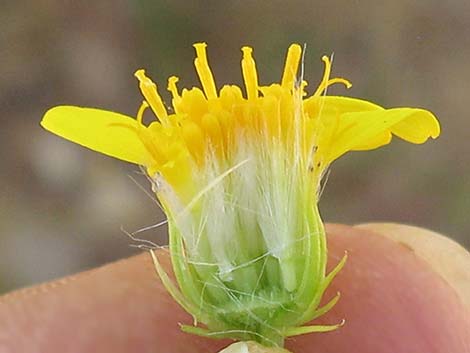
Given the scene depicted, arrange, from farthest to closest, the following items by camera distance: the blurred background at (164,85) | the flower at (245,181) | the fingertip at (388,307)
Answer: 1. the blurred background at (164,85)
2. the fingertip at (388,307)
3. the flower at (245,181)

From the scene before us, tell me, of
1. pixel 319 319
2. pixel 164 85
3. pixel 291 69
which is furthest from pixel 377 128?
pixel 164 85

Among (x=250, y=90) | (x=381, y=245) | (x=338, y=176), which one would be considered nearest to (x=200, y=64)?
(x=250, y=90)

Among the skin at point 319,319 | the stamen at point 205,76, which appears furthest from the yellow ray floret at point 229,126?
the skin at point 319,319

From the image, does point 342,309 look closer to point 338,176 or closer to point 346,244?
point 346,244

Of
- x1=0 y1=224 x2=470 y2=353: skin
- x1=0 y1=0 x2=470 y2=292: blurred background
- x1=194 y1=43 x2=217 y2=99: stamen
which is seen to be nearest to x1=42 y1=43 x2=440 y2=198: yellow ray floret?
x1=194 y1=43 x2=217 y2=99: stamen

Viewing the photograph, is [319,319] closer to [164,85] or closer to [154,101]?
[154,101]

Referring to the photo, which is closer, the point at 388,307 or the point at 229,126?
the point at 229,126

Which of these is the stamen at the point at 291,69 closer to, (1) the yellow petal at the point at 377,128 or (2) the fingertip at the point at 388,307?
(1) the yellow petal at the point at 377,128
